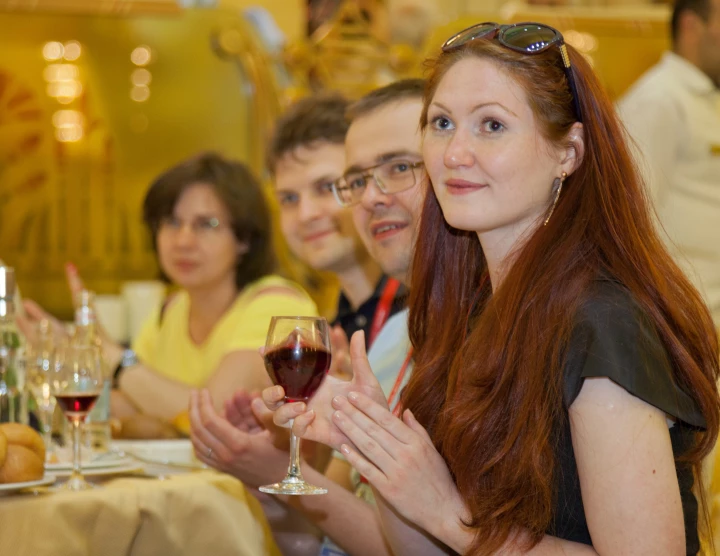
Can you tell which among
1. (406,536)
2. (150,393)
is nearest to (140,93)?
(150,393)

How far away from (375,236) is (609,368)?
938 millimetres

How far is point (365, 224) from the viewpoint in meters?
2.30

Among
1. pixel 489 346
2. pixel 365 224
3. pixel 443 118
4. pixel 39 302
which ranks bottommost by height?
pixel 39 302

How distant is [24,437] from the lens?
176cm

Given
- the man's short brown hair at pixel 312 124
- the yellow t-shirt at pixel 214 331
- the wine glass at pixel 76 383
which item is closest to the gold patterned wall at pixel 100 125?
the yellow t-shirt at pixel 214 331

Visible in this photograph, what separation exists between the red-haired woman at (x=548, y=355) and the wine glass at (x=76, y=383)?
0.51m

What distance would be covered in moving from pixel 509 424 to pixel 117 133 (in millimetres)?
4151

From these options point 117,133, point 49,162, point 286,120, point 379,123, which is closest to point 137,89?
point 117,133

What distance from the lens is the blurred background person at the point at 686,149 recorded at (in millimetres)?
4023

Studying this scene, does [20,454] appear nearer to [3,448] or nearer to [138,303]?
[3,448]

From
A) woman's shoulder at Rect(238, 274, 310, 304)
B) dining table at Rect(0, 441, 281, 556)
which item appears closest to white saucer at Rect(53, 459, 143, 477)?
dining table at Rect(0, 441, 281, 556)

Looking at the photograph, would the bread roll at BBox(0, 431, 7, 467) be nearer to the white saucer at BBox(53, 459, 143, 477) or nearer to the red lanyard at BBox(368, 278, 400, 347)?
the white saucer at BBox(53, 459, 143, 477)

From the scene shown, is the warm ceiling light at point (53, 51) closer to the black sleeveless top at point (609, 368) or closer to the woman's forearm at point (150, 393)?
the woman's forearm at point (150, 393)

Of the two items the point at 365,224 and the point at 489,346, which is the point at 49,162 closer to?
the point at 365,224
